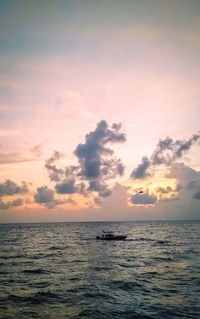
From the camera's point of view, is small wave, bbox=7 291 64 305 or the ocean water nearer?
the ocean water

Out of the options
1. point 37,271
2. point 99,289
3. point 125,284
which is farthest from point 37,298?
point 37,271

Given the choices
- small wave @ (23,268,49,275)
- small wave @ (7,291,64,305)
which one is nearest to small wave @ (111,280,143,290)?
small wave @ (7,291,64,305)

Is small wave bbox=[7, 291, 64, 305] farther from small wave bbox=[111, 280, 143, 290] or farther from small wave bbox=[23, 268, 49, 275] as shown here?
small wave bbox=[23, 268, 49, 275]

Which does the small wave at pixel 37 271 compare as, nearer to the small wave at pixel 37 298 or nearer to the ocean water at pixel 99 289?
the ocean water at pixel 99 289

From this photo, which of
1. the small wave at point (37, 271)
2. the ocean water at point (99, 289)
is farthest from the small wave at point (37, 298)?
the small wave at point (37, 271)

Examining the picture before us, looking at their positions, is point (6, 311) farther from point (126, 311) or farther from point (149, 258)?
point (149, 258)

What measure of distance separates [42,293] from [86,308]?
6.31 meters

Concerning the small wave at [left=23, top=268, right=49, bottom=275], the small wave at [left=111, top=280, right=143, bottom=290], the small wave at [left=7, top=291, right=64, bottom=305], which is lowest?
the small wave at [left=23, top=268, right=49, bottom=275]

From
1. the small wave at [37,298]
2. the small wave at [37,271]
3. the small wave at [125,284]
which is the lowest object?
the small wave at [37,271]

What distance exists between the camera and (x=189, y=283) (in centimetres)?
3316

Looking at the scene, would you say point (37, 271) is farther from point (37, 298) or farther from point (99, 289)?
point (37, 298)

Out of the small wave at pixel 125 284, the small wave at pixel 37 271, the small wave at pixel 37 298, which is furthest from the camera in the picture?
the small wave at pixel 37 271

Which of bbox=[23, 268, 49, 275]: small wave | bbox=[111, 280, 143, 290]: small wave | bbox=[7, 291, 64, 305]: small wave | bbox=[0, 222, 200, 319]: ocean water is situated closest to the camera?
bbox=[0, 222, 200, 319]: ocean water

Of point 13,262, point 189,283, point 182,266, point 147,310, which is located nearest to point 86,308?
point 147,310
